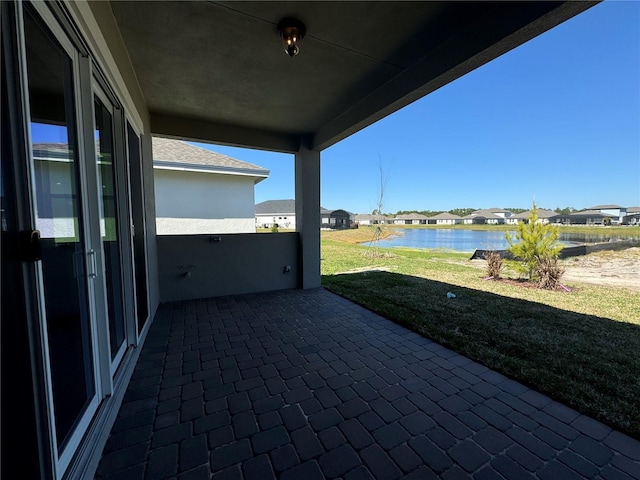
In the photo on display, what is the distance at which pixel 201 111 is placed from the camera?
3.88 metres

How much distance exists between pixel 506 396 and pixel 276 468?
1776 millimetres

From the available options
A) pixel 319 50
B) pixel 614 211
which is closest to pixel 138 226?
pixel 319 50

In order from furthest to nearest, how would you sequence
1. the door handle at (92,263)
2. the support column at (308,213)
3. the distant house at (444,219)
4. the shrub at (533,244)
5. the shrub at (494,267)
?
the distant house at (444,219), the shrub at (494,267), the shrub at (533,244), the support column at (308,213), the door handle at (92,263)

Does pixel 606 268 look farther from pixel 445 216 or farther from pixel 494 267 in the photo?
pixel 445 216

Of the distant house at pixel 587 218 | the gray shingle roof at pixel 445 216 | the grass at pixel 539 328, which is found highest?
the gray shingle roof at pixel 445 216

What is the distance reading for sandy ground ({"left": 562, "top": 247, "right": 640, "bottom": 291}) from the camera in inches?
242

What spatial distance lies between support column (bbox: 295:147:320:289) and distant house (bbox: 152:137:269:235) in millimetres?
1648

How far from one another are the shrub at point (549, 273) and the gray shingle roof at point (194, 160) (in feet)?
20.3

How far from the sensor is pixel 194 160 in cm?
593

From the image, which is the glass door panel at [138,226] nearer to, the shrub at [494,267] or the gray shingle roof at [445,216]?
the shrub at [494,267]

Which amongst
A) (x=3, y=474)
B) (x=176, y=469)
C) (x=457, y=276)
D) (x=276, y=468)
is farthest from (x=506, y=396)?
(x=457, y=276)

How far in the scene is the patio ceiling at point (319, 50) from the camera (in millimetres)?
1954

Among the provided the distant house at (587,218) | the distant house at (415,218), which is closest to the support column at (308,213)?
the distant house at (587,218)

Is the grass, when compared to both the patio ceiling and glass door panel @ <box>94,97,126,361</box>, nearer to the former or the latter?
the patio ceiling
